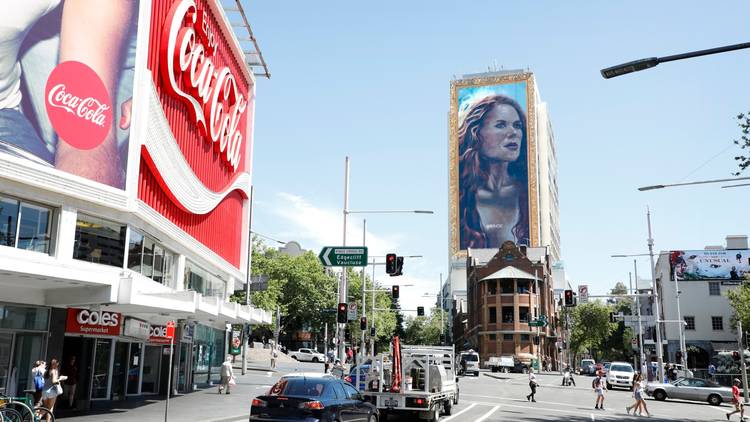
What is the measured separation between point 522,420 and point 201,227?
50.2 ft

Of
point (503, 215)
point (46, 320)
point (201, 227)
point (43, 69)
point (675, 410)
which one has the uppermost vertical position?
point (503, 215)

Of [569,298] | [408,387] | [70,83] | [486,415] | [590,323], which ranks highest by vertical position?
[70,83]

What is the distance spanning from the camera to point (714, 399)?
34.4m

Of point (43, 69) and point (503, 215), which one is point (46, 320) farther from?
point (503, 215)

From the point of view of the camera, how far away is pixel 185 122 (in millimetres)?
25109

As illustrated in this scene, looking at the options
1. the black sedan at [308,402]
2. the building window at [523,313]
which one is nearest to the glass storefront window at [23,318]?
the black sedan at [308,402]

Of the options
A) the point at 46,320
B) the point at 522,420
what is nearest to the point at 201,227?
the point at 46,320

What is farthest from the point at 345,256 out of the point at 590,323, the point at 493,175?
the point at 493,175

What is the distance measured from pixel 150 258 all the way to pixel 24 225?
6.40m

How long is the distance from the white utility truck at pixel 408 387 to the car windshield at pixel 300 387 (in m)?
3.86

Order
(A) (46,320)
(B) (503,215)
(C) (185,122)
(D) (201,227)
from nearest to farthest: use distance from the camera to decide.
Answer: (A) (46,320) → (C) (185,122) → (D) (201,227) → (B) (503,215)

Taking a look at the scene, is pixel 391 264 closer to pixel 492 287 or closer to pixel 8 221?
pixel 8 221

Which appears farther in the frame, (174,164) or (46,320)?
(174,164)

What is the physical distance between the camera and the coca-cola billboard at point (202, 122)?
22250 mm
